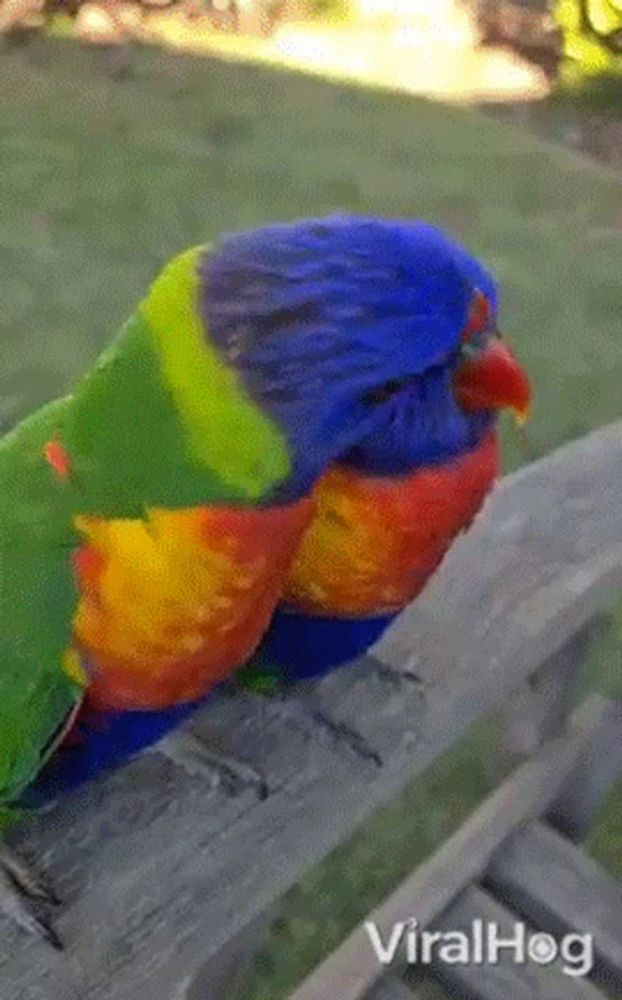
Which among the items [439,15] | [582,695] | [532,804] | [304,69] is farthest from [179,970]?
[439,15]

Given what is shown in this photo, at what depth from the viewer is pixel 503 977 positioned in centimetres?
107

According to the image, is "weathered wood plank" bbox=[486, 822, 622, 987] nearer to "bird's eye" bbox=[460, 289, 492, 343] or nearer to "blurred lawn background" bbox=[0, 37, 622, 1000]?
"blurred lawn background" bbox=[0, 37, 622, 1000]

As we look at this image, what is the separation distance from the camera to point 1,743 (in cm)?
61

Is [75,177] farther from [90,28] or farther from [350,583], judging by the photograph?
[350,583]

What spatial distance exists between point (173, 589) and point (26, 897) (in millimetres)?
198

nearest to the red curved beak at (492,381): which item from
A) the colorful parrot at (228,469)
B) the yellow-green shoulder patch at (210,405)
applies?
the colorful parrot at (228,469)

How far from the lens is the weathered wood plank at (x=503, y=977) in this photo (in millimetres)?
1059

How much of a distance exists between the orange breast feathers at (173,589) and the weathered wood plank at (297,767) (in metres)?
0.13

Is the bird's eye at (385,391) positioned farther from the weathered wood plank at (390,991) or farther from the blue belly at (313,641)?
the weathered wood plank at (390,991)

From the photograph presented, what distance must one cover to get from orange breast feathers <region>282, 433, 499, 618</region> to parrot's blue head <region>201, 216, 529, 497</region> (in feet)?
0.20

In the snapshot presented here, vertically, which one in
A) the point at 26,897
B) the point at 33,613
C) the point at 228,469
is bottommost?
the point at 26,897

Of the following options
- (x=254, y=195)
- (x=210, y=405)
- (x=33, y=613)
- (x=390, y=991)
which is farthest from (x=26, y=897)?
(x=254, y=195)

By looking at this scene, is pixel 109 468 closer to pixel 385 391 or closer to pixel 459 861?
pixel 385 391

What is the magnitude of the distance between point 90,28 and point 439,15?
2.50ft
